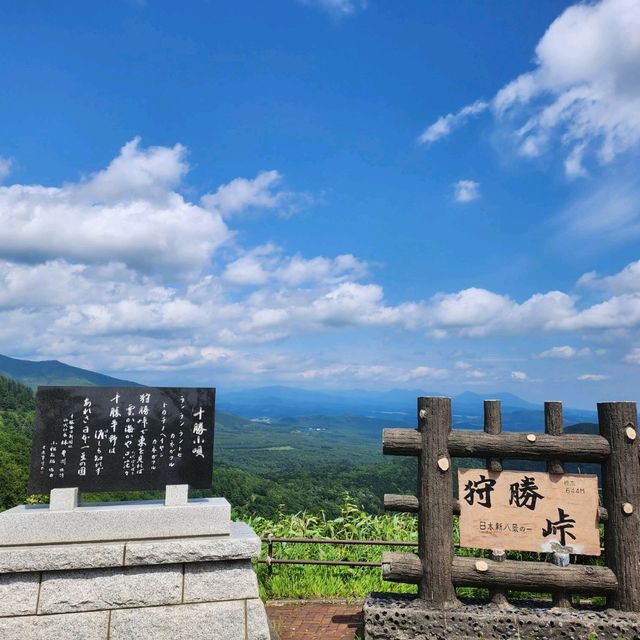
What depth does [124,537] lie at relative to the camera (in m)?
5.27

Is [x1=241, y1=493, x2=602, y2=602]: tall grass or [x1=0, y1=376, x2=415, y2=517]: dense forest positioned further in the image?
[x1=0, y1=376, x2=415, y2=517]: dense forest

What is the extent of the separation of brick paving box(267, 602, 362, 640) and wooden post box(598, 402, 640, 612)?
271 centimetres

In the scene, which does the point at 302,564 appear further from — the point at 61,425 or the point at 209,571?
the point at 61,425

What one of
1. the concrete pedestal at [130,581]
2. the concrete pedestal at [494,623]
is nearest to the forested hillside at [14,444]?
the concrete pedestal at [130,581]

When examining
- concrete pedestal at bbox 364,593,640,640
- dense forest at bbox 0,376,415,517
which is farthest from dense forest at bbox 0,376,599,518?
concrete pedestal at bbox 364,593,640,640

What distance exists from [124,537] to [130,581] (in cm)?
41

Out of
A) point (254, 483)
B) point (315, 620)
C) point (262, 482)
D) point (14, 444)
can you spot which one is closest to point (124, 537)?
point (315, 620)

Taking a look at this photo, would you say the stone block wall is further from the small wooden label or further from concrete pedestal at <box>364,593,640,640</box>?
the small wooden label

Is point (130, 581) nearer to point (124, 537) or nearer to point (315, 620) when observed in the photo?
point (124, 537)

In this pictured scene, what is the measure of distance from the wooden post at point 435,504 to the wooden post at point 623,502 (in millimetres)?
1573

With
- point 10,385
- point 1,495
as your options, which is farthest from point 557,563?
point 10,385

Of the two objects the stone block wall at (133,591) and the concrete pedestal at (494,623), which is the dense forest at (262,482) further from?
the stone block wall at (133,591)

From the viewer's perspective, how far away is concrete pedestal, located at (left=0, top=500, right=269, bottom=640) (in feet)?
16.3

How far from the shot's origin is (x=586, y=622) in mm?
5191
